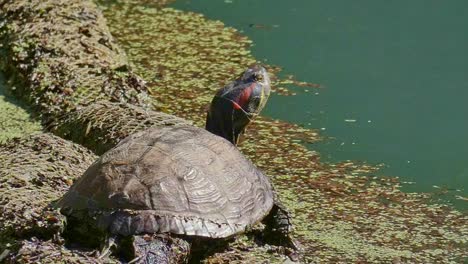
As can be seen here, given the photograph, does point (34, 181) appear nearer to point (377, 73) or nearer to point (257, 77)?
point (257, 77)

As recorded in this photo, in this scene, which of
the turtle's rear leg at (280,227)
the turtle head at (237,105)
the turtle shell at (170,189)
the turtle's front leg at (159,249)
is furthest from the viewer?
the turtle head at (237,105)

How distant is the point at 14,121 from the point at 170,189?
2033mm

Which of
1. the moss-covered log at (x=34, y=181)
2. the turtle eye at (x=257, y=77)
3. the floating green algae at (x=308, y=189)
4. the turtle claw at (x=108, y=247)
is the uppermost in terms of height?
the turtle eye at (x=257, y=77)

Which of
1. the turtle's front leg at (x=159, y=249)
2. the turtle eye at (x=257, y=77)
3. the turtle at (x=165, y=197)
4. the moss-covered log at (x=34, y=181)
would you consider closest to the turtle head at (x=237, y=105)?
the turtle eye at (x=257, y=77)

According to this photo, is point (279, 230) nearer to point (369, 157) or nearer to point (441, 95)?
point (369, 157)

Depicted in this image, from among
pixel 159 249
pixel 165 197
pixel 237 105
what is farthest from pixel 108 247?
pixel 237 105

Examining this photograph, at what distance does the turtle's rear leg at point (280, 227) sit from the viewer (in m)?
3.94

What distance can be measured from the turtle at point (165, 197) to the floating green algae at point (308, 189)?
267 mm

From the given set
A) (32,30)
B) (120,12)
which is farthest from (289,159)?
(120,12)

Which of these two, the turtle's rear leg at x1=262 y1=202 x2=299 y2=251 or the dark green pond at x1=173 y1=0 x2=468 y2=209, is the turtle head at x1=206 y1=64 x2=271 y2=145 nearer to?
the turtle's rear leg at x1=262 y1=202 x2=299 y2=251

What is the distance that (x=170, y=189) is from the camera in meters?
3.41

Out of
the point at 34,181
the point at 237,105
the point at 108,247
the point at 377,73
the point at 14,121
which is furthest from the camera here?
the point at 377,73

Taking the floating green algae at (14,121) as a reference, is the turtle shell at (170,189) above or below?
above

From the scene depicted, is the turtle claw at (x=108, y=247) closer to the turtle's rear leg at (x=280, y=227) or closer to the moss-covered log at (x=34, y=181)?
the moss-covered log at (x=34, y=181)
